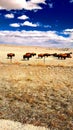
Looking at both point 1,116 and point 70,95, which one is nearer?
point 1,116

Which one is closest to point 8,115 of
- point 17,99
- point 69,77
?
point 17,99

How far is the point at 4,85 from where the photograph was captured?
76.1ft

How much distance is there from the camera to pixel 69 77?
26.1 meters

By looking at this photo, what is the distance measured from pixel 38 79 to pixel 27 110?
7.24 metres

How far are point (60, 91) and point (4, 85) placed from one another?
4422 millimetres

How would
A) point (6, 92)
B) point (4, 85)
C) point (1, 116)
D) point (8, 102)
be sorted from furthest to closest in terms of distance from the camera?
point (4, 85)
point (6, 92)
point (8, 102)
point (1, 116)

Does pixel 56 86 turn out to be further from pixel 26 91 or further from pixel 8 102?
pixel 8 102

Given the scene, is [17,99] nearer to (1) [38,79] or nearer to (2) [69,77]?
(1) [38,79]

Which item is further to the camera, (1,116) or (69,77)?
(69,77)

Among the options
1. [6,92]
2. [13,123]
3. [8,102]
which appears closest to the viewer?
[13,123]

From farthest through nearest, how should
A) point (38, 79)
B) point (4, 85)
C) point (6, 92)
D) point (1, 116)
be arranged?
point (38, 79)
point (4, 85)
point (6, 92)
point (1, 116)

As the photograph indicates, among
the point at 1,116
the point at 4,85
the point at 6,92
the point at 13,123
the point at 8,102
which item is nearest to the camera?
the point at 13,123

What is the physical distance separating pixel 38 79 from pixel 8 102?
6.08m

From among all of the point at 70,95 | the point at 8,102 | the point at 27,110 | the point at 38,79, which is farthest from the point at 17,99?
the point at 38,79
